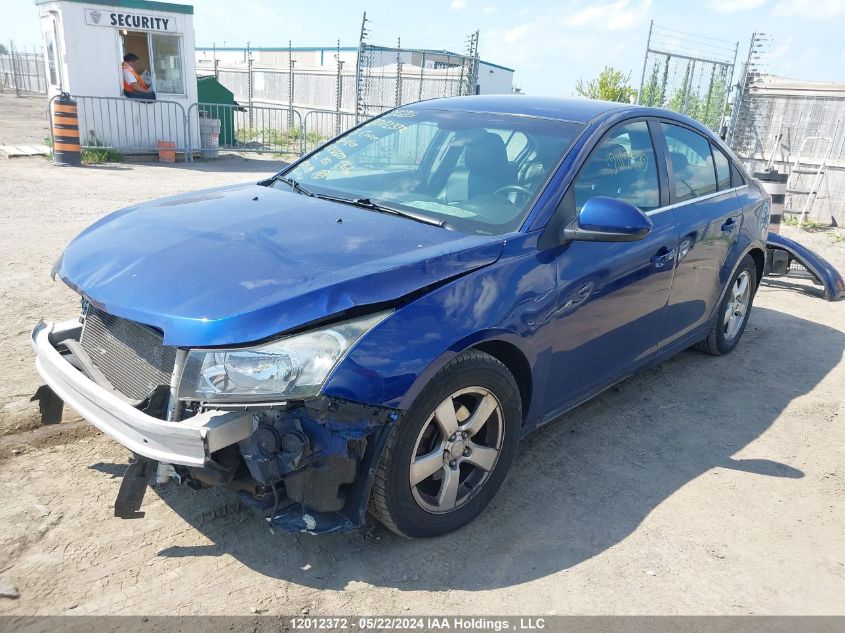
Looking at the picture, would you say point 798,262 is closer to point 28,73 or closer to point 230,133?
point 230,133

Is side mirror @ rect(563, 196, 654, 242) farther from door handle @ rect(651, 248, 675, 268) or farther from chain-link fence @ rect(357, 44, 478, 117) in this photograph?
chain-link fence @ rect(357, 44, 478, 117)

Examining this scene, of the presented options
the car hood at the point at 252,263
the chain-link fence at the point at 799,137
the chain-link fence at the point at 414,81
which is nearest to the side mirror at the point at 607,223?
the car hood at the point at 252,263

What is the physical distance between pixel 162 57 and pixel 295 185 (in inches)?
530

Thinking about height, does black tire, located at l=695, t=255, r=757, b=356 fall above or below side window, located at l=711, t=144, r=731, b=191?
below

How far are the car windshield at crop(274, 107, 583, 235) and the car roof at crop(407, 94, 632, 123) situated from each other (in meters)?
0.08

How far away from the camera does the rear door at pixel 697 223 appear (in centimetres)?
429

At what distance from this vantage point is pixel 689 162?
15.0 ft

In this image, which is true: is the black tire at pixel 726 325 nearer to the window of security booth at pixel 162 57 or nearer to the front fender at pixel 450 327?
the front fender at pixel 450 327

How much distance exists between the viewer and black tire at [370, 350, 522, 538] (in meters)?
2.68

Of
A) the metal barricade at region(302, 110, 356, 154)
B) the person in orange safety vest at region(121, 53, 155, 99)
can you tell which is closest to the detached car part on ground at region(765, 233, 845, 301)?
the person in orange safety vest at region(121, 53, 155, 99)

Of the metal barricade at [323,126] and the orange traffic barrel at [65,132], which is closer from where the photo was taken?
the orange traffic barrel at [65,132]

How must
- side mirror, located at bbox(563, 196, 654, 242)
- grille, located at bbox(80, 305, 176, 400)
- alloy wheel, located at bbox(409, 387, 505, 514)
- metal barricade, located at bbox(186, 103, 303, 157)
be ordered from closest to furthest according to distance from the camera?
grille, located at bbox(80, 305, 176, 400)
alloy wheel, located at bbox(409, 387, 505, 514)
side mirror, located at bbox(563, 196, 654, 242)
metal barricade, located at bbox(186, 103, 303, 157)

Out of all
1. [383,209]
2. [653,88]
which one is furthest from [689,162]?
[653,88]

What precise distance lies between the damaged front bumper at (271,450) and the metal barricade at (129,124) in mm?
13512
